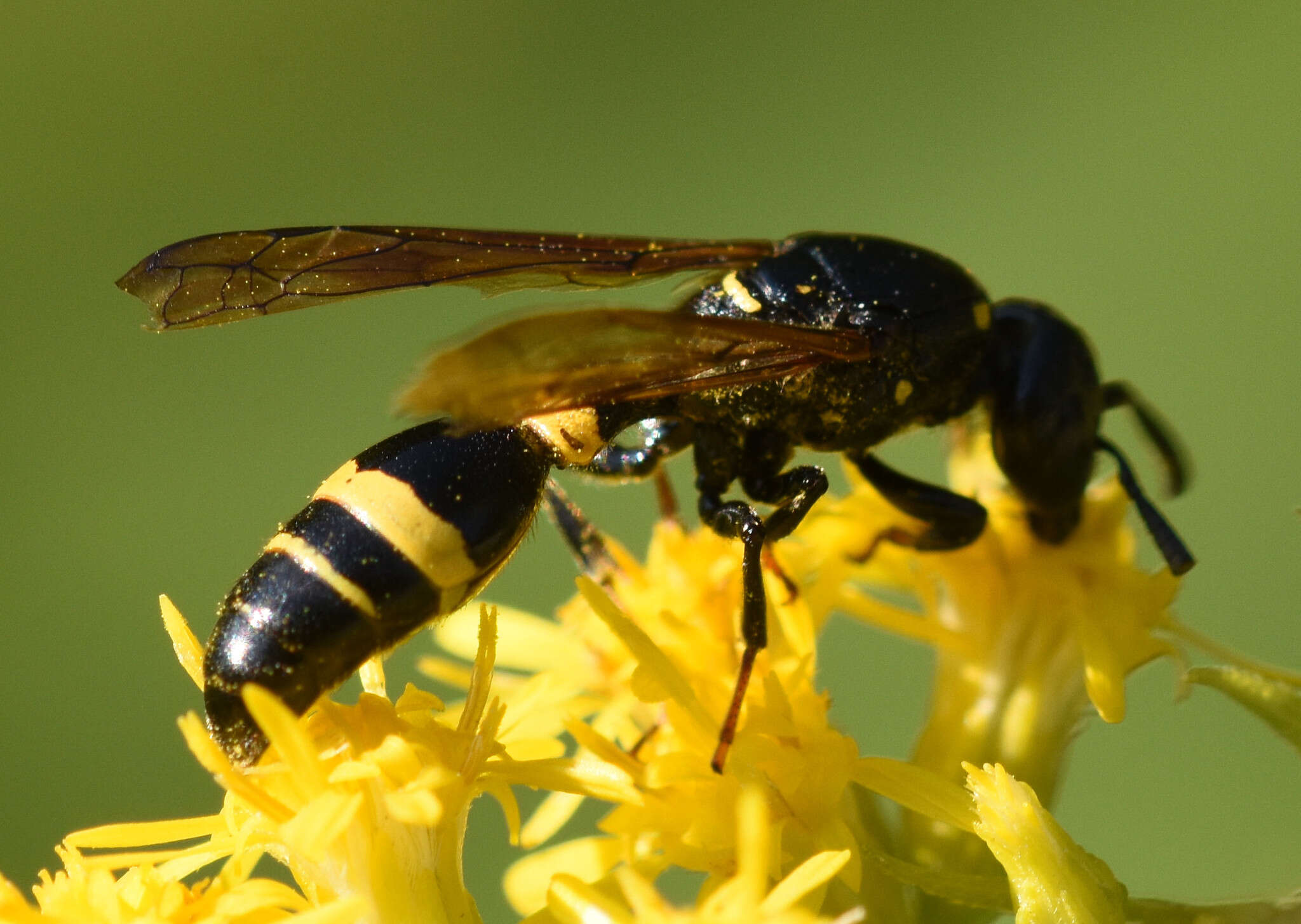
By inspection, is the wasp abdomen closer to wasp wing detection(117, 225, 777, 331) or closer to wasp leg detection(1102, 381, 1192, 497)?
wasp wing detection(117, 225, 777, 331)

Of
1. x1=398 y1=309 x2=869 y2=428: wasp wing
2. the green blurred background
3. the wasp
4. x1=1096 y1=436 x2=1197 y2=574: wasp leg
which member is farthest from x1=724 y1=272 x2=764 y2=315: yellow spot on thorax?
the green blurred background

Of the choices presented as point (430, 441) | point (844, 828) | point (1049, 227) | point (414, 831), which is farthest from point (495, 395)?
point (1049, 227)

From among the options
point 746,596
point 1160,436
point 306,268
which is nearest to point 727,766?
point 746,596

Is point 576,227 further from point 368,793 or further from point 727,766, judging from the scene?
point 368,793

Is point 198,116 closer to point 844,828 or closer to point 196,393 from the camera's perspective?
point 196,393

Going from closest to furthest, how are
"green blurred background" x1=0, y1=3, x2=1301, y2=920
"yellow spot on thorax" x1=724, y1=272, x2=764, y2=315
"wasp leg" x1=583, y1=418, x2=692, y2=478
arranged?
"yellow spot on thorax" x1=724, y1=272, x2=764, y2=315 → "wasp leg" x1=583, y1=418, x2=692, y2=478 → "green blurred background" x1=0, y1=3, x2=1301, y2=920

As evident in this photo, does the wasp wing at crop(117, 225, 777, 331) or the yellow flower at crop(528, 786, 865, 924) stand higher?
the wasp wing at crop(117, 225, 777, 331)

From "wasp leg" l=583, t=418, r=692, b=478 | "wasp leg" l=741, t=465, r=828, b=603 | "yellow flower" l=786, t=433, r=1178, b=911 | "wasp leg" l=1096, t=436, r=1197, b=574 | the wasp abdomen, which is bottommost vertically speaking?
"yellow flower" l=786, t=433, r=1178, b=911

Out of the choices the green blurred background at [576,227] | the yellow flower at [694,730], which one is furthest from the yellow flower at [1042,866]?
the green blurred background at [576,227]
